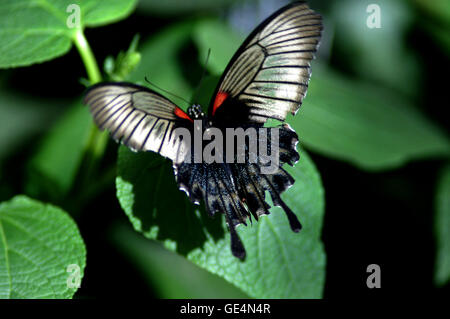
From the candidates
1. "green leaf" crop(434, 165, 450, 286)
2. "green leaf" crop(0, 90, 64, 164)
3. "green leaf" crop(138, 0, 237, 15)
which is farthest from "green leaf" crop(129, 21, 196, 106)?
"green leaf" crop(434, 165, 450, 286)

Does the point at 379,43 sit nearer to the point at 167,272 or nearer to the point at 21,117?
the point at 167,272

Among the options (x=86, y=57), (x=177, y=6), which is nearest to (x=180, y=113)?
(x=86, y=57)

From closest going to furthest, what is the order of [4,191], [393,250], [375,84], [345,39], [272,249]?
[272,249] → [4,191] → [393,250] → [375,84] → [345,39]

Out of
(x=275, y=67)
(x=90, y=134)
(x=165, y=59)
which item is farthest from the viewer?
(x=165, y=59)

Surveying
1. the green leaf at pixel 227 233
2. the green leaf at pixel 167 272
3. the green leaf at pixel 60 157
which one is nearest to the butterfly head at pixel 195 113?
the green leaf at pixel 227 233

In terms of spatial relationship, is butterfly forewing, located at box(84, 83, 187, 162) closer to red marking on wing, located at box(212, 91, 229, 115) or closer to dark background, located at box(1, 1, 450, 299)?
red marking on wing, located at box(212, 91, 229, 115)

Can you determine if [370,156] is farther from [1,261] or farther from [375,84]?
[1,261]

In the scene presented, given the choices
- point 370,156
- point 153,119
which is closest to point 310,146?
point 370,156
